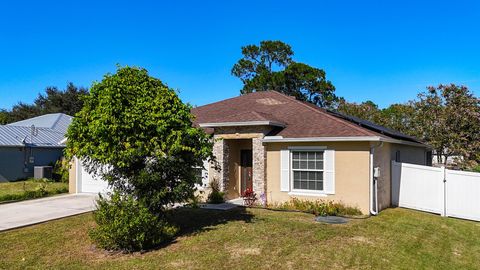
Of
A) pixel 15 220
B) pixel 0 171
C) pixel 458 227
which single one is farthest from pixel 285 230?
pixel 0 171

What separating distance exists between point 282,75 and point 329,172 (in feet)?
92.2

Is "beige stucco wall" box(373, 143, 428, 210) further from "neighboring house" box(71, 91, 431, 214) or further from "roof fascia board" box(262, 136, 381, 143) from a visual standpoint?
"roof fascia board" box(262, 136, 381, 143)

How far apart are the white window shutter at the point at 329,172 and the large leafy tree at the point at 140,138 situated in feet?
16.2

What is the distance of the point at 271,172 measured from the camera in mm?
14008

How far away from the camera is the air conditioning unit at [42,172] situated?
80.7 ft

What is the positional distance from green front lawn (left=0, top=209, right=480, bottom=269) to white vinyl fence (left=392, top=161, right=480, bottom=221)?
3.44 ft

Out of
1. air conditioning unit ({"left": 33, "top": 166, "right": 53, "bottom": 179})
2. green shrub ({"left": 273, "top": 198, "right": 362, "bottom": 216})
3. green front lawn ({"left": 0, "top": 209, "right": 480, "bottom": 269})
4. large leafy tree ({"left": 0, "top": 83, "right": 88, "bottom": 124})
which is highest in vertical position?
large leafy tree ({"left": 0, "top": 83, "right": 88, "bottom": 124})

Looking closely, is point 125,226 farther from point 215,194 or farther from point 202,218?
point 215,194

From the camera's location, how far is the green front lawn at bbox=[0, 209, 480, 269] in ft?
24.8

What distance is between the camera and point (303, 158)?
1345 centimetres

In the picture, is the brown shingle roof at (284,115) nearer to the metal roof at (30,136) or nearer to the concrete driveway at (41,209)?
the concrete driveway at (41,209)

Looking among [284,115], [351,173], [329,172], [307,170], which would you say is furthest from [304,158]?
[284,115]

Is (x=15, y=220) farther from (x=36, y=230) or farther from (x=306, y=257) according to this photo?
(x=306, y=257)

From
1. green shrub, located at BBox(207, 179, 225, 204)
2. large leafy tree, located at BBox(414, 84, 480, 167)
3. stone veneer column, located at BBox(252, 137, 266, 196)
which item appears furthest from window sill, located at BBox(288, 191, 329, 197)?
large leafy tree, located at BBox(414, 84, 480, 167)
